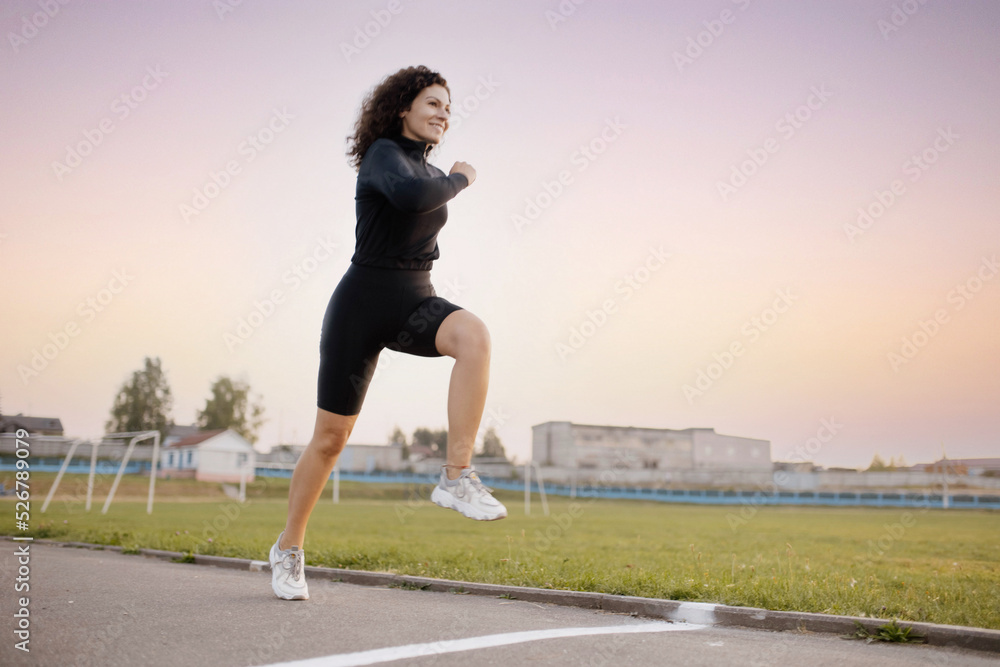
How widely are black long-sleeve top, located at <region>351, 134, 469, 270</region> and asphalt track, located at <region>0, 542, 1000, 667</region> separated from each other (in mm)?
1571

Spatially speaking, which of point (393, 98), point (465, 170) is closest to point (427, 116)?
point (393, 98)

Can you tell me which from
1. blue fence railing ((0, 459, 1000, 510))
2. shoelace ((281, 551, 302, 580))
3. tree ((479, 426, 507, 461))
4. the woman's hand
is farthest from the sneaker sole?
tree ((479, 426, 507, 461))

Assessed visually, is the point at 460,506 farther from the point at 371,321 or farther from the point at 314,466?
the point at 314,466

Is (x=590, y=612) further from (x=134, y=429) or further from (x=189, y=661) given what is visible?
(x=134, y=429)

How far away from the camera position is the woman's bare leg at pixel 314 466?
362 cm

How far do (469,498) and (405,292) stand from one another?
3.02 feet

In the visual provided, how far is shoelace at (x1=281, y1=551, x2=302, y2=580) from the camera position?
401cm

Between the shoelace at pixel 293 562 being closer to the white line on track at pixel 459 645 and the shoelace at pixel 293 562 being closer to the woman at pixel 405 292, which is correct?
the woman at pixel 405 292

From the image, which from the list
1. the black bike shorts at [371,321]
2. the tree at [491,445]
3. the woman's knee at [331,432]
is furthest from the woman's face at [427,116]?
the tree at [491,445]

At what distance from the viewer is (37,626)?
10.1ft

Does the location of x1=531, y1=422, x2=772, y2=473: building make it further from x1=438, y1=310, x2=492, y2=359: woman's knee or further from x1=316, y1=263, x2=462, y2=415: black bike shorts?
x1=438, y1=310, x2=492, y2=359: woman's knee

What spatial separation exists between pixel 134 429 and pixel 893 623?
80744mm

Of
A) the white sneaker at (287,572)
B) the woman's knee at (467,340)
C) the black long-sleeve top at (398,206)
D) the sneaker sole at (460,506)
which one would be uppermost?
the black long-sleeve top at (398,206)

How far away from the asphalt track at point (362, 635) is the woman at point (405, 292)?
1.93ft
